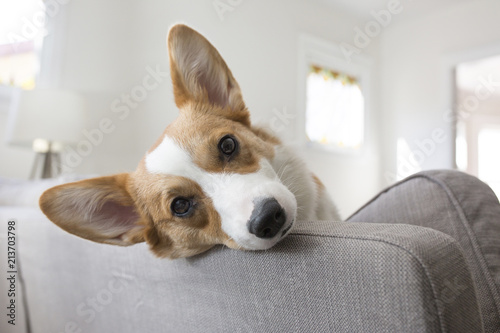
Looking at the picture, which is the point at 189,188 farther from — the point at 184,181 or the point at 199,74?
the point at 199,74

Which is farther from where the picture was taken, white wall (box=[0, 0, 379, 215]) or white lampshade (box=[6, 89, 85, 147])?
white wall (box=[0, 0, 379, 215])

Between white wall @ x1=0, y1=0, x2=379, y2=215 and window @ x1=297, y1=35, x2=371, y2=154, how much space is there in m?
0.31

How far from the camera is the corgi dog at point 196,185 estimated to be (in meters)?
0.83

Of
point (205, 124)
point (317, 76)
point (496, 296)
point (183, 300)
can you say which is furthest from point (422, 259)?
point (317, 76)

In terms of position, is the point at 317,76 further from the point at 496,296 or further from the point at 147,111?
the point at 496,296

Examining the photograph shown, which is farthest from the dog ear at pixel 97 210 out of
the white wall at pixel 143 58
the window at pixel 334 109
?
the window at pixel 334 109

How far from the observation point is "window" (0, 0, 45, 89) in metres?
3.47

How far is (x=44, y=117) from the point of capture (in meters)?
3.17

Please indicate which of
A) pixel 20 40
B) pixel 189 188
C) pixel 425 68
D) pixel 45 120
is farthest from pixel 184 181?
pixel 425 68

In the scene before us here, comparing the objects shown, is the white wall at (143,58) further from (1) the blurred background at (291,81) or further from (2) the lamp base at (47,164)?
(2) the lamp base at (47,164)

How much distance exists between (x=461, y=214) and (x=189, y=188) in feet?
1.87

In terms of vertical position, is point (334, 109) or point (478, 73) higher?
point (478, 73)

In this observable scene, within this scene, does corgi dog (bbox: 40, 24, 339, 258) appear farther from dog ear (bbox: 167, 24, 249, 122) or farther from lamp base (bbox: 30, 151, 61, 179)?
lamp base (bbox: 30, 151, 61, 179)

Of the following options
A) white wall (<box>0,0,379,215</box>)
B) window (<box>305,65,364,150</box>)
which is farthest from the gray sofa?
window (<box>305,65,364,150</box>)
